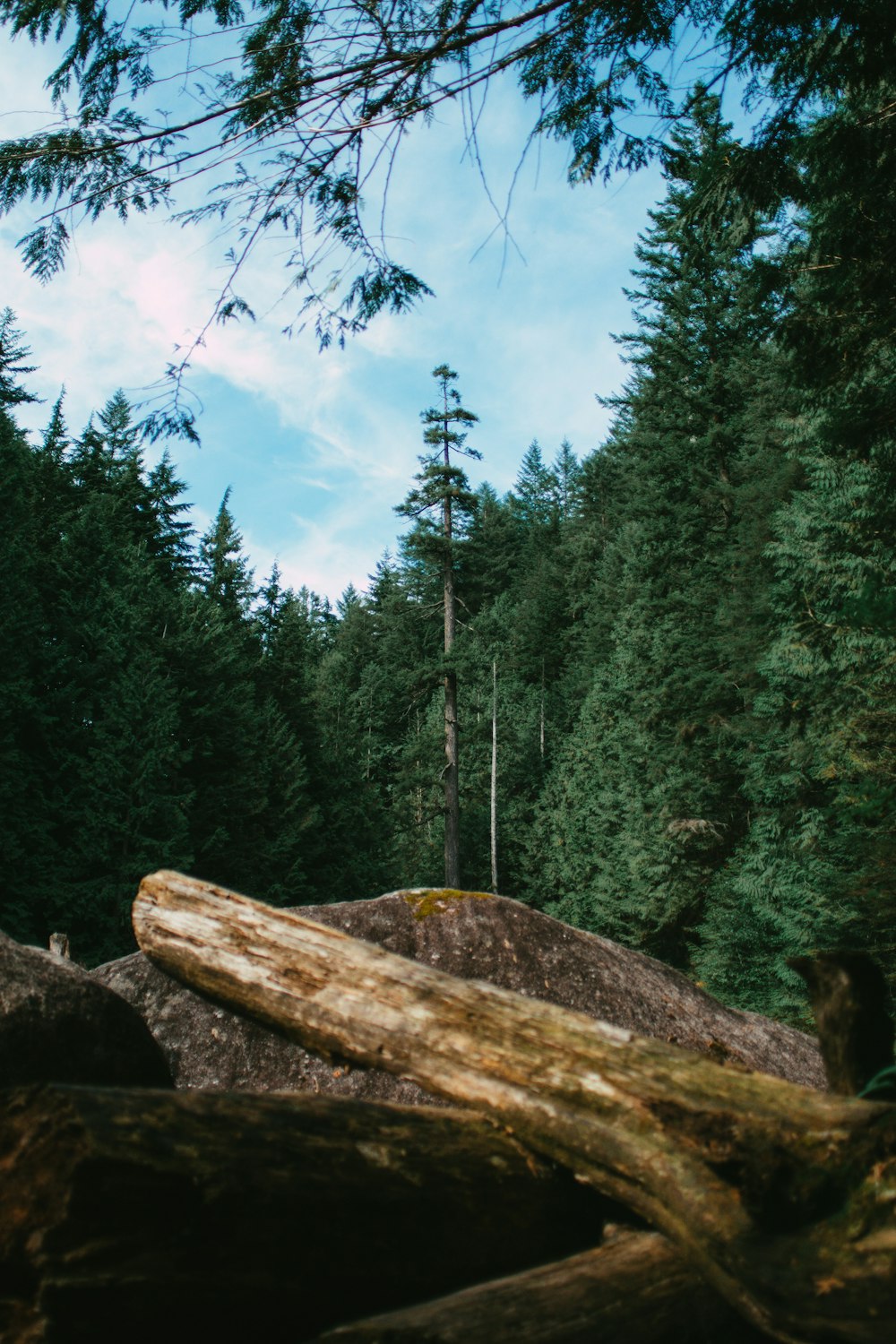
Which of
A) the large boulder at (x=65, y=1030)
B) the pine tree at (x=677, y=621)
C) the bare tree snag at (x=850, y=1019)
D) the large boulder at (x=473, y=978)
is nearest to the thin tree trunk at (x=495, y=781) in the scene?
the pine tree at (x=677, y=621)

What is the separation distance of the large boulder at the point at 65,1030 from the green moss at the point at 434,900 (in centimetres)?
350

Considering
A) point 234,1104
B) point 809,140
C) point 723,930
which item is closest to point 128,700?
point 723,930

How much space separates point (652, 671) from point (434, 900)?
20.8 metres

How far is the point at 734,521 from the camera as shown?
2717 centimetres

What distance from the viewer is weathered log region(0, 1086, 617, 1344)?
1767 millimetres

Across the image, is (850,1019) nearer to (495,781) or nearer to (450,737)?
(450,737)

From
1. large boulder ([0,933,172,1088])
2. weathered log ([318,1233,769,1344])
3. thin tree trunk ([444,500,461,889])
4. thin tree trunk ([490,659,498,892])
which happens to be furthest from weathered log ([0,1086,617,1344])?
thin tree trunk ([490,659,498,892])

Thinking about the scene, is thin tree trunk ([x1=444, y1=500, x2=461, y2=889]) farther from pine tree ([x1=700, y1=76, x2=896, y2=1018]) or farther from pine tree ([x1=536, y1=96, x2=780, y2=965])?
pine tree ([x1=700, y1=76, x2=896, y2=1018])

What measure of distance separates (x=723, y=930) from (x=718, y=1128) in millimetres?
19392

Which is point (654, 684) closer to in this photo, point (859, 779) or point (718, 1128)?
point (859, 779)

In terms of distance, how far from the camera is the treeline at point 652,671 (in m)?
7.77

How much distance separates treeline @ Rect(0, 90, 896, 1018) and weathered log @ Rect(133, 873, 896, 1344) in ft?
14.5

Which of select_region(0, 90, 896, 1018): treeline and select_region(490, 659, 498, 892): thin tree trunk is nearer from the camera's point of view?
select_region(0, 90, 896, 1018): treeline

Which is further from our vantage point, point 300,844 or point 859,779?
point 300,844
